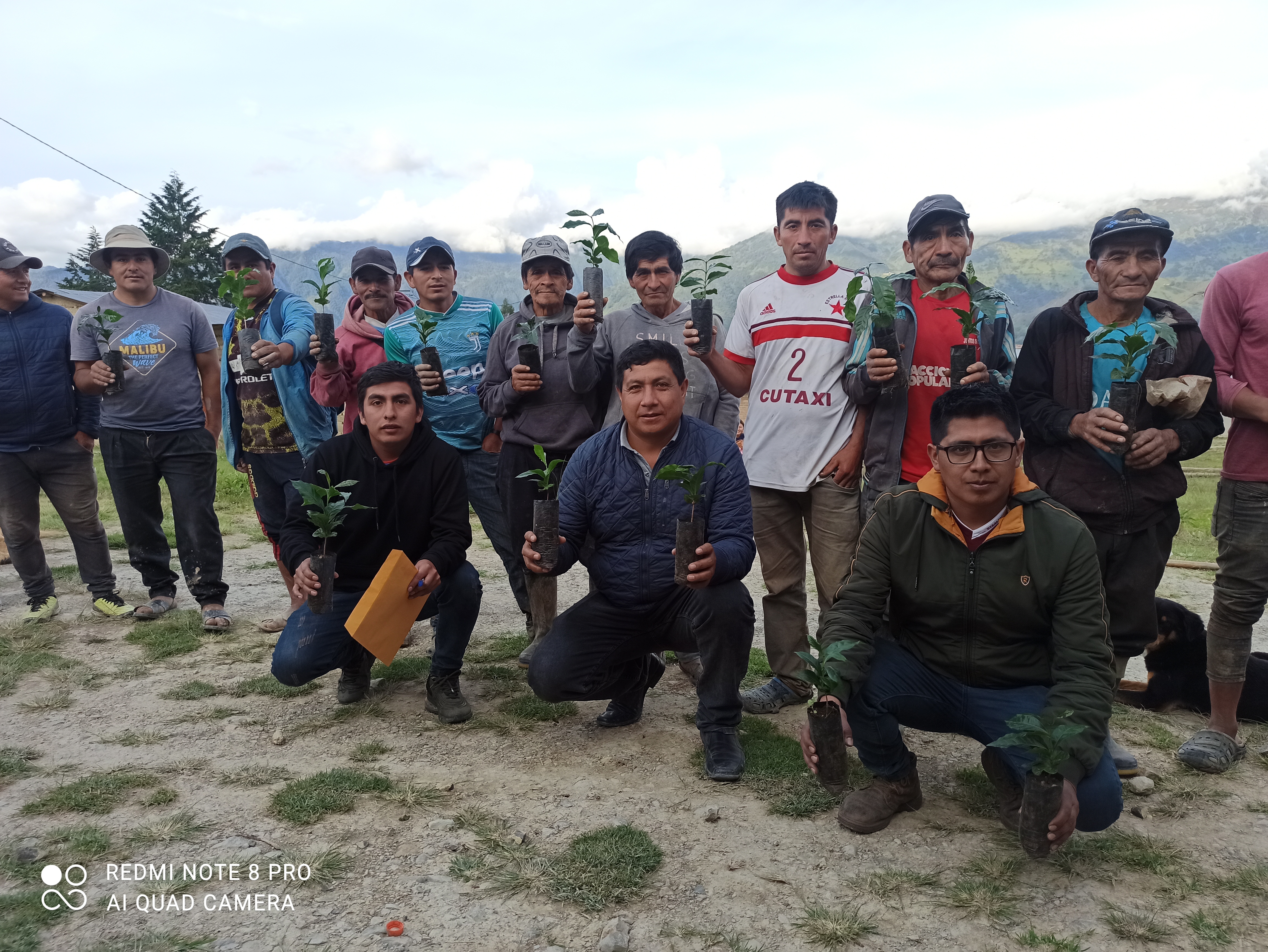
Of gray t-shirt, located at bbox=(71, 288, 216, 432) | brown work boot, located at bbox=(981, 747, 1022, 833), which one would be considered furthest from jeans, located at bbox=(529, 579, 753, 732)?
gray t-shirt, located at bbox=(71, 288, 216, 432)

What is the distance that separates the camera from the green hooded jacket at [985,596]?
3.08m

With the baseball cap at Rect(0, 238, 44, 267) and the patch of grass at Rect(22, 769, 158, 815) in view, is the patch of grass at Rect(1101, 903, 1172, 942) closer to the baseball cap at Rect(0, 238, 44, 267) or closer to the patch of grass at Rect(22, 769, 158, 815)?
the patch of grass at Rect(22, 769, 158, 815)

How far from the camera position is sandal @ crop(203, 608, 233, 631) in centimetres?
612

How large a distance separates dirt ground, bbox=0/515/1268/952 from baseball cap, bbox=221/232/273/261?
3123mm

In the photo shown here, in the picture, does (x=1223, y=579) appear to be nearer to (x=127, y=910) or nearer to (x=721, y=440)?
(x=721, y=440)

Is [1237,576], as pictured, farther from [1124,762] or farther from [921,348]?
[921,348]

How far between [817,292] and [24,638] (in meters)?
6.01

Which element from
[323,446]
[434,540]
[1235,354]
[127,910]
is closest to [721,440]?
[434,540]

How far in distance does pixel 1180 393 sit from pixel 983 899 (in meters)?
2.42

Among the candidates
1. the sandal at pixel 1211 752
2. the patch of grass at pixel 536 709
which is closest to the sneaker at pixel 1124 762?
the sandal at pixel 1211 752

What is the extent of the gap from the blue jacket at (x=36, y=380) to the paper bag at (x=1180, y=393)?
23.4 feet

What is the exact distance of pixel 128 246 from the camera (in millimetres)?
6090

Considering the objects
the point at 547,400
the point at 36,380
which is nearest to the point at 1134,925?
the point at 547,400

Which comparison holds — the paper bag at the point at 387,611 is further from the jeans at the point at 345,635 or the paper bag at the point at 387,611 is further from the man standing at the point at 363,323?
the man standing at the point at 363,323
